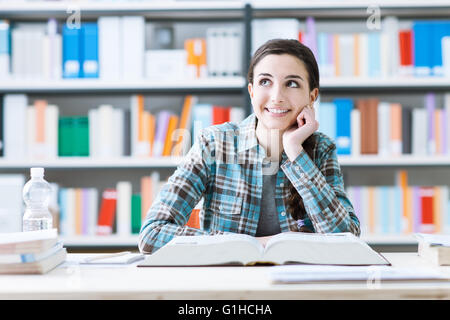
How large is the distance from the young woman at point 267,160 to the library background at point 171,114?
830mm

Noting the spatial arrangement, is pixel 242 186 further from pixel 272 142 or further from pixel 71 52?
pixel 71 52

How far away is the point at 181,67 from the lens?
2424 millimetres

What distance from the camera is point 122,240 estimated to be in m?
2.39

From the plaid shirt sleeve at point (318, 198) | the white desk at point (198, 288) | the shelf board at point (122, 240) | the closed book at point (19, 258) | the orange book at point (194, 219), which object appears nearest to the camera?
the white desk at point (198, 288)

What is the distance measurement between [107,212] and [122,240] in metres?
0.16

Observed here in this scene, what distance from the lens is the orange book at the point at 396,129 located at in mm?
2396

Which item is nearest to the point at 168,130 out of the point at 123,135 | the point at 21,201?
the point at 123,135

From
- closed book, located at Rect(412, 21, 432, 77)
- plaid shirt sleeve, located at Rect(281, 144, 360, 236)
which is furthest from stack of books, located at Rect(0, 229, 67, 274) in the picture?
closed book, located at Rect(412, 21, 432, 77)

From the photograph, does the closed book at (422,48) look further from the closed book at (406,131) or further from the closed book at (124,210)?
the closed book at (124,210)

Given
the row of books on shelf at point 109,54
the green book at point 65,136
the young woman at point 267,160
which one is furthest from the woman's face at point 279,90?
the green book at point 65,136

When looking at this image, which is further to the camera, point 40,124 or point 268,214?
point 40,124

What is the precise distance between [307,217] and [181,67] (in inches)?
47.3

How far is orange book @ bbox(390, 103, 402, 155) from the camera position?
94.3 inches

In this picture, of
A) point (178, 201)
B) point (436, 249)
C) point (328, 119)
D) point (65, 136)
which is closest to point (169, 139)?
point (65, 136)
